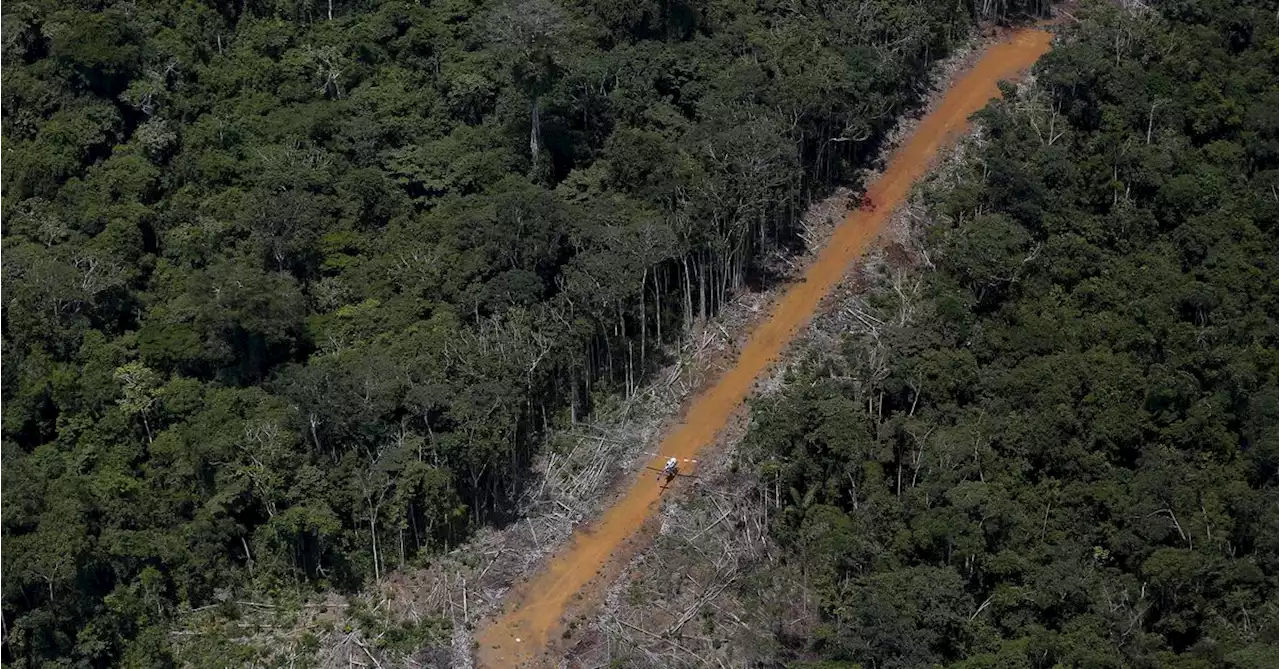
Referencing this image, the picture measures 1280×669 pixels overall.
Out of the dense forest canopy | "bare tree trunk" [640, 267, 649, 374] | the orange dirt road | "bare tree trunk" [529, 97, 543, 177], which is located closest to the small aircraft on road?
the orange dirt road

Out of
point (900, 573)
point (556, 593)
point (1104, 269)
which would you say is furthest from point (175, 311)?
point (1104, 269)

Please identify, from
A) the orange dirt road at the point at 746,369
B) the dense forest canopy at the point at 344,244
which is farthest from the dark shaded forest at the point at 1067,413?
the dense forest canopy at the point at 344,244

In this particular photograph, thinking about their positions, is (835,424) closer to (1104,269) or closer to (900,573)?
(900,573)

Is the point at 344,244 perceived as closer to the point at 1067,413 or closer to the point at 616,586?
the point at 616,586

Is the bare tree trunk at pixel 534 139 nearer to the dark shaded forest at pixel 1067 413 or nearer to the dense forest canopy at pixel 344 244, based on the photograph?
the dense forest canopy at pixel 344 244

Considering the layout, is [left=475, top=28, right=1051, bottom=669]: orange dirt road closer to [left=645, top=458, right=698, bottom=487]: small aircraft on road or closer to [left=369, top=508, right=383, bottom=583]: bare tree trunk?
[left=645, top=458, right=698, bottom=487]: small aircraft on road

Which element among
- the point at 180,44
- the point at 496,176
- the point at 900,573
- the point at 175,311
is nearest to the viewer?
the point at 900,573

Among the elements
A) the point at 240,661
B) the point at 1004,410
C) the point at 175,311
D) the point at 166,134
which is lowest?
the point at 240,661
